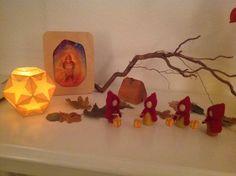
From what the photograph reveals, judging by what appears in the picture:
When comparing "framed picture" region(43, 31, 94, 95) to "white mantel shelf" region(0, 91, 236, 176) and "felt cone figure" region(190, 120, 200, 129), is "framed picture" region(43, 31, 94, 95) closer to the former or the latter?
"white mantel shelf" region(0, 91, 236, 176)

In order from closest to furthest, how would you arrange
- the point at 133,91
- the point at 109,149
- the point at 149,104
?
the point at 109,149, the point at 149,104, the point at 133,91

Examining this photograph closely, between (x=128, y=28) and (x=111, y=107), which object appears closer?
(x=111, y=107)

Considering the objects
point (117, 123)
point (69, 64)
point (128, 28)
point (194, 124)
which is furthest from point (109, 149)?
point (128, 28)

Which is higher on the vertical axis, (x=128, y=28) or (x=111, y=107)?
(x=128, y=28)

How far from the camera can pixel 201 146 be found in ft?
1.63

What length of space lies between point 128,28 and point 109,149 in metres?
0.41

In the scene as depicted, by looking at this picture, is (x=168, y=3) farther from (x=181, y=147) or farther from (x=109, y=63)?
(x=181, y=147)

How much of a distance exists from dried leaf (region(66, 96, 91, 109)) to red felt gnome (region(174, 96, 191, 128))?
8.5 inches

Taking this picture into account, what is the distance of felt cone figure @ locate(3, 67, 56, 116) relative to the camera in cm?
58

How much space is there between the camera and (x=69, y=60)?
693 millimetres

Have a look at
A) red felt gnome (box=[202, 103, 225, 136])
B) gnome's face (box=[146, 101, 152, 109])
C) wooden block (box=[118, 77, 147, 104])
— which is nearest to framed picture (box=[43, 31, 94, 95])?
wooden block (box=[118, 77, 147, 104])

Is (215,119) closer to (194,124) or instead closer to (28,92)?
(194,124)

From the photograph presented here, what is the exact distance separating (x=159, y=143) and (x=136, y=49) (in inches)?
14.1

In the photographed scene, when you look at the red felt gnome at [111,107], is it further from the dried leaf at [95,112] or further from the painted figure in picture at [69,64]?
the painted figure in picture at [69,64]
